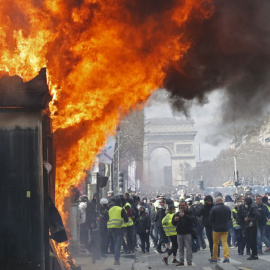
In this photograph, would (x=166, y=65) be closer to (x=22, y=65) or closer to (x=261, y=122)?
(x=22, y=65)

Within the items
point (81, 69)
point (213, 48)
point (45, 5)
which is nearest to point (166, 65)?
point (213, 48)

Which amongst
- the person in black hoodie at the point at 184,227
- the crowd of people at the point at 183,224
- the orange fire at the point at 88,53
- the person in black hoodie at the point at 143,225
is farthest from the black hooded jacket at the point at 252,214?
the orange fire at the point at 88,53

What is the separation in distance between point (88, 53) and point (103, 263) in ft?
25.1

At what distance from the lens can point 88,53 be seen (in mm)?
10750

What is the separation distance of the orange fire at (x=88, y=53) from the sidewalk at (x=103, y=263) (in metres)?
4.20

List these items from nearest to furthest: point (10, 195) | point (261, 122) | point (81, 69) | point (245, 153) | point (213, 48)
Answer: point (10, 195) < point (81, 69) < point (213, 48) < point (261, 122) < point (245, 153)

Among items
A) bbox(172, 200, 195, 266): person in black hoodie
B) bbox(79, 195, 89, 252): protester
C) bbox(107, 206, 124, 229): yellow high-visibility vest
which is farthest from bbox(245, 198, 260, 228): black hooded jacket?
bbox(79, 195, 89, 252): protester

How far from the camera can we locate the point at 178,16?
10914mm

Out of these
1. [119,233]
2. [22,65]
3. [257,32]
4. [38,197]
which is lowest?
[119,233]

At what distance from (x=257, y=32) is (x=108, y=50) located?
275cm

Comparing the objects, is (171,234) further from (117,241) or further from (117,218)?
(117,218)

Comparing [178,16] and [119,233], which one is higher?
[178,16]

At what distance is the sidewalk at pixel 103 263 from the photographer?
1540 cm

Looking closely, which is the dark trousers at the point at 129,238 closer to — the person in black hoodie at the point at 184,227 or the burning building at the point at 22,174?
the person in black hoodie at the point at 184,227
